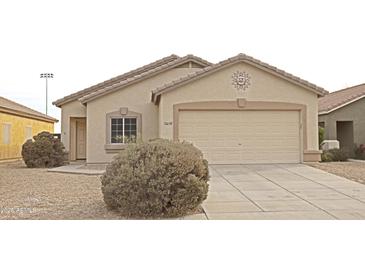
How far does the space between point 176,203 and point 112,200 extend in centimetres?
150

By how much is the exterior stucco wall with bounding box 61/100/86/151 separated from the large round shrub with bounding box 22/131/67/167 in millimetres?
1625

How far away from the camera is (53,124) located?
126ft

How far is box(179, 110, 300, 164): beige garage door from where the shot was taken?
17953mm

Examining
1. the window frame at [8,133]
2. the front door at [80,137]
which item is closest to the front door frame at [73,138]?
the front door at [80,137]

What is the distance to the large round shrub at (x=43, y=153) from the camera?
21000mm

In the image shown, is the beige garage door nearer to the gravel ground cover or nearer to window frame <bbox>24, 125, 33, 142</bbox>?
the gravel ground cover

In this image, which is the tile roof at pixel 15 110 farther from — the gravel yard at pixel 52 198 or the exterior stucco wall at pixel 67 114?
the gravel yard at pixel 52 198

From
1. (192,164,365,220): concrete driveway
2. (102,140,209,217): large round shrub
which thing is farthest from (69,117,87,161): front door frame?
(102,140,209,217): large round shrub

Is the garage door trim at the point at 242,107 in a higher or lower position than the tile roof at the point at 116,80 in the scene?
lower

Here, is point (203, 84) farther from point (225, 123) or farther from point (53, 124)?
point (53, 124)

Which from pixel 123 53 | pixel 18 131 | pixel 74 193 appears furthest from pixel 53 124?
pixel 74 193

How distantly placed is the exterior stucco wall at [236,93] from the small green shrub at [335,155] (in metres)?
2.50

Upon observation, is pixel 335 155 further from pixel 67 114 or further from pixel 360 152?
pixel 67 114
